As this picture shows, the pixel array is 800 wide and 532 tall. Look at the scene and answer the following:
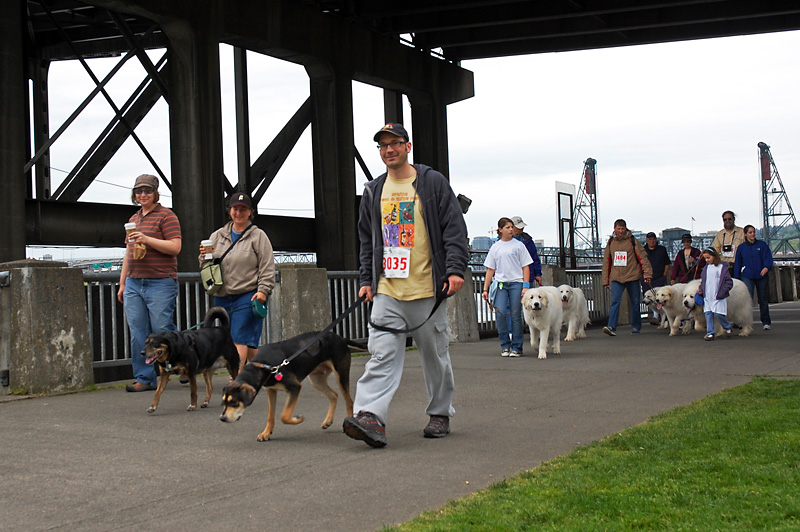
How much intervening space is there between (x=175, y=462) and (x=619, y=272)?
11905 millimetres

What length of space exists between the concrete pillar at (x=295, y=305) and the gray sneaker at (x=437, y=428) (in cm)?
600

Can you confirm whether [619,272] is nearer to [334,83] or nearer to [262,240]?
[262,240]

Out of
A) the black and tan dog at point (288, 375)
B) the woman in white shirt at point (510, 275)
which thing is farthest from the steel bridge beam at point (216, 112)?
the black and tan dog at point (288, 375)

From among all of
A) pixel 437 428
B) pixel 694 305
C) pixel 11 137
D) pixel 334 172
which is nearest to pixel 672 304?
pixel 694 305

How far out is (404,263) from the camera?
6555 millimetres

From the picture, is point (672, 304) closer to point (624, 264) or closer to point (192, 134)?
point (624, 264)

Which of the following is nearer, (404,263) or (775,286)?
(404,263)

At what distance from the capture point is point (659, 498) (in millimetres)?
4641

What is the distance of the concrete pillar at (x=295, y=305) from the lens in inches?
503

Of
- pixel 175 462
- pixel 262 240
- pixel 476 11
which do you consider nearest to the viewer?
pixel 175 462

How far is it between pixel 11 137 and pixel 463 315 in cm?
976

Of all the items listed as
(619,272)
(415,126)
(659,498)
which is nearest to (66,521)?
(659,498)

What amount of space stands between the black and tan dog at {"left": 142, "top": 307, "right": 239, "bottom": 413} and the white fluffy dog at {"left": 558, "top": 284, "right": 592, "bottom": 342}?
7.53m

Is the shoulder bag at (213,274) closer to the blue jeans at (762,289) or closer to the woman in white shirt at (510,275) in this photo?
the woman in white shirt at (510,275)
